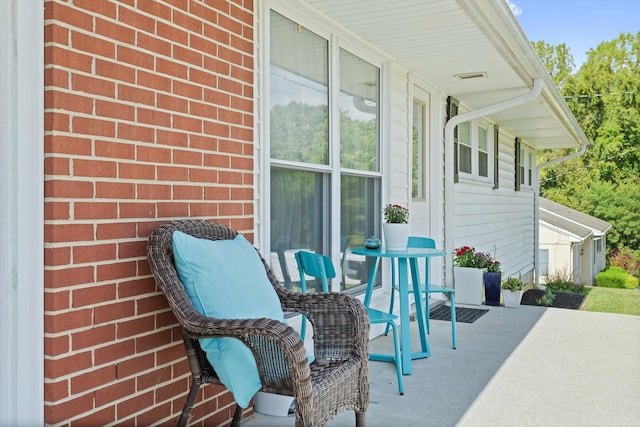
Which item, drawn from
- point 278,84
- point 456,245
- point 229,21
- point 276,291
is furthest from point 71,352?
point 456,245

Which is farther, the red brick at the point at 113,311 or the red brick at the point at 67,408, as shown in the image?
the red brick at the point at 113,311

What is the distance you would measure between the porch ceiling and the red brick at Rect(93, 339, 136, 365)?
237 centimetres

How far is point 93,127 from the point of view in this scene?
6.84ft

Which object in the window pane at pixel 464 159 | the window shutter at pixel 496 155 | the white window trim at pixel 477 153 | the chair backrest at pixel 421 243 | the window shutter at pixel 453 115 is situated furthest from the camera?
the window shutter at pixel 496 155

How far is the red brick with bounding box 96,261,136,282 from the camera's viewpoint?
2117mm

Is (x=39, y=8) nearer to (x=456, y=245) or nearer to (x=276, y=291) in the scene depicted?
Answer: (x=276, y=291)

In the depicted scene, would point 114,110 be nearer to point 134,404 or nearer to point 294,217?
point 134,404

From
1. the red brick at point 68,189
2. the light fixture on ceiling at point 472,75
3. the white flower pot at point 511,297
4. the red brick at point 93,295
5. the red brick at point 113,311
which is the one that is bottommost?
the white flower pot at point 511,297

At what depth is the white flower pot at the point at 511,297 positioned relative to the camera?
6.22m

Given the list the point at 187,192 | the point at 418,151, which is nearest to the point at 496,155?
the point at 418,151

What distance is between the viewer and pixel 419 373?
3.76m

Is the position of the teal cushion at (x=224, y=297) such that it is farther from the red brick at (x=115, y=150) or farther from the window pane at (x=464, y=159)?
the window pane at (x=464, y=159)

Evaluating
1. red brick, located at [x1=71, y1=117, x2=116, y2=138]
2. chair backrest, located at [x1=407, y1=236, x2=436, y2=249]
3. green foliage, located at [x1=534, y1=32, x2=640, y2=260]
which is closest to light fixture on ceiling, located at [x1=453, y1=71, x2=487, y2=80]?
chair backrest, located at [x1=407, y1=236, x2=436, y2=249]

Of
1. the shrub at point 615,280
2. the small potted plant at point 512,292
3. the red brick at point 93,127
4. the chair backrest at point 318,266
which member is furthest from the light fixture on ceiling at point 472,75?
the shrub at point 615,280
